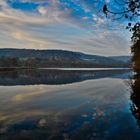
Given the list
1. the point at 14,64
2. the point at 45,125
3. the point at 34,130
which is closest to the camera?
the point at 34,130

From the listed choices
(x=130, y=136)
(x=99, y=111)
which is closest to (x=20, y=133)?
(x=130, y=136)

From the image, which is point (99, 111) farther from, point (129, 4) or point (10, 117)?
point (129, 4)

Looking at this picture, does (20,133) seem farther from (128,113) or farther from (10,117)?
(128,113)

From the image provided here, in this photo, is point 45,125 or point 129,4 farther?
point 45,125

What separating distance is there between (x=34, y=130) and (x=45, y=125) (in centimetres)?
128

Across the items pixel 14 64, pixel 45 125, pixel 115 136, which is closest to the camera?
pixel 115 136

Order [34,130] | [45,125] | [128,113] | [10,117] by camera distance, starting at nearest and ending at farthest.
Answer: [34,130] < [45,125] < [10,117] < [128,113]

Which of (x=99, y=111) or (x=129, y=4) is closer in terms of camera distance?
(x=129, y=4)

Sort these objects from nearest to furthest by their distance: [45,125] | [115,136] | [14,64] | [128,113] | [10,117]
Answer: [115,136], [45,125], [10,117], [128,113], [14,64]

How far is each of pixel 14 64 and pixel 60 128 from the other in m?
177

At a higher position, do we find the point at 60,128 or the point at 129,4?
the point at 129,4

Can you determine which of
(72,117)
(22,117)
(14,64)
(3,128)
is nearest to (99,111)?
(72,117)

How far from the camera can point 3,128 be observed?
44.6 ft

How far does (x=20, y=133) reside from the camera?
41.6 ft
